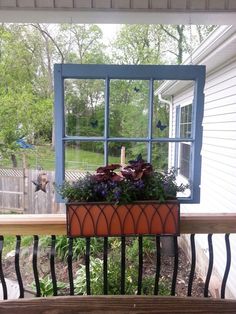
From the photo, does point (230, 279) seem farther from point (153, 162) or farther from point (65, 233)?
point (65, 233)

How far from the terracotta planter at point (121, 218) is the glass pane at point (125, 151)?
0.45 metres

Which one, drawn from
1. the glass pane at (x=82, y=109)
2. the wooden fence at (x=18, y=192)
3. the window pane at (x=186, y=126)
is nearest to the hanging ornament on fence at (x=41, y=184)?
the glass pane at (x=82, y=109)

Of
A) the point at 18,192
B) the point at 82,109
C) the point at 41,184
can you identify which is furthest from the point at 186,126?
the point at 18,192

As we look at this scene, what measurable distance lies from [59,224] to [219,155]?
9.82 feet

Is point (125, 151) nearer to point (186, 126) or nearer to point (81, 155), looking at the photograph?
point (81, 155)

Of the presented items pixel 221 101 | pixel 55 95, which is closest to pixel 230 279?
pixel 221 101

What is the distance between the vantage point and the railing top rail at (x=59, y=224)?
139cm

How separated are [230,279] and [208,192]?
4.79 ft

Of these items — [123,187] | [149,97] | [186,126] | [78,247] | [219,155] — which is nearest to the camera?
[123,187]

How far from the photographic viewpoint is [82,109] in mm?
1798

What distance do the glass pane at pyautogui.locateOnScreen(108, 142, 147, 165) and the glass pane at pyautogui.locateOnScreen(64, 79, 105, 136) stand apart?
113 millimetres

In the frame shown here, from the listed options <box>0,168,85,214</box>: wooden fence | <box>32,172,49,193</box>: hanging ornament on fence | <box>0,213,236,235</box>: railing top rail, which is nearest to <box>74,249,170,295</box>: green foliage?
<box>0,168,85,214</box>: wooden fence

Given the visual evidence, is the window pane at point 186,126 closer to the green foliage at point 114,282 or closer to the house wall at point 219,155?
the house wall at point 219,155

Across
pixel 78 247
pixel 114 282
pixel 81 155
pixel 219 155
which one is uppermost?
pixel 81 155
